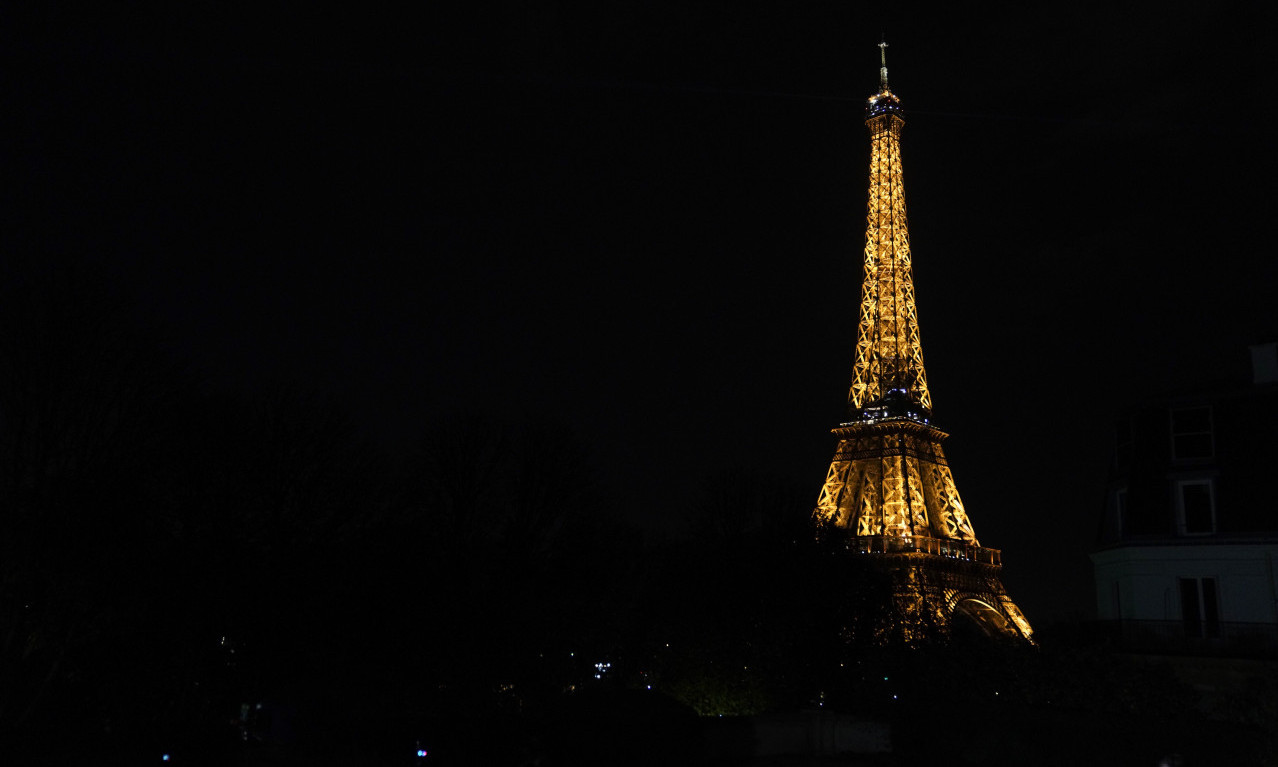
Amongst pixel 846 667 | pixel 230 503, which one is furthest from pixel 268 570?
pixel 846 667

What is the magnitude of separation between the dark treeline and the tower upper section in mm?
24081

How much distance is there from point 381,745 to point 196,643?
9.27 metres

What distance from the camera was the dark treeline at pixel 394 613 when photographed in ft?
74.9

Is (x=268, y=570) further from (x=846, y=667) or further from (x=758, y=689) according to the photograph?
(x=846, y=667)

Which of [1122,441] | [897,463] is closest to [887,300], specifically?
[897,463]

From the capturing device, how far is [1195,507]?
33.7 m

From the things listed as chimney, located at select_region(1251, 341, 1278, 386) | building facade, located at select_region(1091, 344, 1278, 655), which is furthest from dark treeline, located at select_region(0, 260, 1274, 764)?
chimney, located at select_region(1251, 341, 1278, 386)

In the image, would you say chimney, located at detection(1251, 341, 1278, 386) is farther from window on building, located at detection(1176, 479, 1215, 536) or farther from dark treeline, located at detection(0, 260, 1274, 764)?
dark treeline, located at detection(0, 260, 1274, 764)

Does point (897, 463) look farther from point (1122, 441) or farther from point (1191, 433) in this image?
point (1191, 433)

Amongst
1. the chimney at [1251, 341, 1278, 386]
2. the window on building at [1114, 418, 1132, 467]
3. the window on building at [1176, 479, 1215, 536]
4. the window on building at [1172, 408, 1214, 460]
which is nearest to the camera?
the window on building at [1176, 479, 1215, 536]

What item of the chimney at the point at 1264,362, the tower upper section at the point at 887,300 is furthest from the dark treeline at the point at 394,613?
the tower upper section at the point at 887,300

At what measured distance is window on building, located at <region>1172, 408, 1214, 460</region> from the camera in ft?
113

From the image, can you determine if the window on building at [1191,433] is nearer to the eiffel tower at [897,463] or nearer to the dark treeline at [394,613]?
the dark treeline at [394,613]

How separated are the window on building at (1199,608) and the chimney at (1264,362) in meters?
6.67
